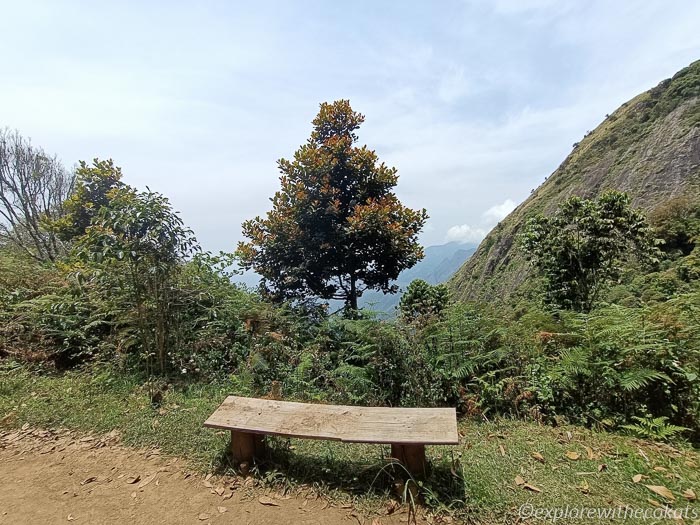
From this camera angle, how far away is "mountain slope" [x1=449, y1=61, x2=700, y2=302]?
2186 cm

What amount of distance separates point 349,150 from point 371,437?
5223mm

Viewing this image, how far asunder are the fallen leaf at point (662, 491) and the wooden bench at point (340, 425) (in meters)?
1.30

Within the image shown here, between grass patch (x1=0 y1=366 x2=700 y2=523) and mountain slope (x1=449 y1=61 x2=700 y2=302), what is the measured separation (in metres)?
14.7

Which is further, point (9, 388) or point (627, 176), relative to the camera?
point (627, 176)

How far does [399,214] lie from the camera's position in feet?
21.2

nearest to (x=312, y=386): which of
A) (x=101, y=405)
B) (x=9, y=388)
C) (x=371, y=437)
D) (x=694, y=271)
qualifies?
(x=371, y=437)

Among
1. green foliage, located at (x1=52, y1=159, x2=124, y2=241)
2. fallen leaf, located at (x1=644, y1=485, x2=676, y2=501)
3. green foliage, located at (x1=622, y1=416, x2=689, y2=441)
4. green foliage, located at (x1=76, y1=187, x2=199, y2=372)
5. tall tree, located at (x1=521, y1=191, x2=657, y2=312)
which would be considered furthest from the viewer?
tall tree, located at (x1=521, y1=191, x2=657, y2=312)

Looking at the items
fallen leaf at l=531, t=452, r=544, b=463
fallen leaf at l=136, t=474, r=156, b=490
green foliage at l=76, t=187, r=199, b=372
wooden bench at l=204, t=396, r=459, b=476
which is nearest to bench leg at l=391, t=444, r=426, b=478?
wooden bench at l=204, t=396, r=459, b=476

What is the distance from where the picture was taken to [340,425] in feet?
8.52

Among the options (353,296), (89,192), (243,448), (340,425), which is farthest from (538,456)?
(89,192)

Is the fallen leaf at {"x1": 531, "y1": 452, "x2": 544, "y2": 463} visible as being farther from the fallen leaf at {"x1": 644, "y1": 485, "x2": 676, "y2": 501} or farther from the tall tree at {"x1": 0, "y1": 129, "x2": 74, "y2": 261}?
the tall tree at {"x1": 0, "y1": 129, "x2": 74, "y2": 261}

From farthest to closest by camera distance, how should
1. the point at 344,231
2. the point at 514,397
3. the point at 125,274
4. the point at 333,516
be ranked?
the point at 344,231, the point at 125,274, the point at 514,397, the point at 333,516

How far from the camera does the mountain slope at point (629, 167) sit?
21.9 m

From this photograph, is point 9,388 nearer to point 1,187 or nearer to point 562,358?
point 562,358
